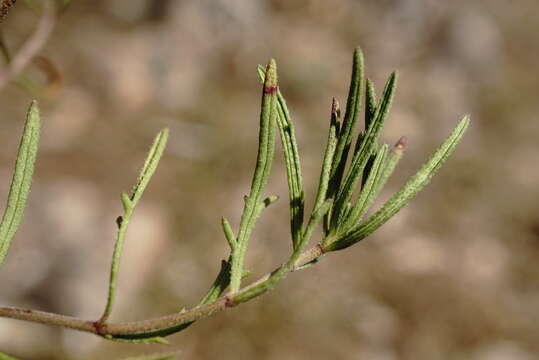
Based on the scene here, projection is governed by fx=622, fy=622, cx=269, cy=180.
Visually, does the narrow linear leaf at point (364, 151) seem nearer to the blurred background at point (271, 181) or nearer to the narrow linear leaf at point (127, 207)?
the narrow linear leaf at point (127, 207)

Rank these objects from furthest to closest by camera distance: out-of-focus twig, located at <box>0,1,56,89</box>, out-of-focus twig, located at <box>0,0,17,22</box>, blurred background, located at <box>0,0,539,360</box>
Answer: blurred background, located at <box>0,0,539,360</box> → out-of-focus twig, located at <box>0,1,56,89</box> → out-of-focus twig, located at <box>0,0,17,22</box>

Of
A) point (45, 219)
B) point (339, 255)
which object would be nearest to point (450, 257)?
point (339, 255)

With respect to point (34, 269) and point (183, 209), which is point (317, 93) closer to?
point (183, 209)

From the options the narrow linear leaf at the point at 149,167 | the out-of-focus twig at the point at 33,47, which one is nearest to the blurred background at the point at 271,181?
the out-of-focus twig at the point at 33,47

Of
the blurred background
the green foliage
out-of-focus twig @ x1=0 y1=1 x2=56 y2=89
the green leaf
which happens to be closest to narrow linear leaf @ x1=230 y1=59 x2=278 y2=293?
the green foliage

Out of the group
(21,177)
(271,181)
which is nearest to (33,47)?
(21,177)

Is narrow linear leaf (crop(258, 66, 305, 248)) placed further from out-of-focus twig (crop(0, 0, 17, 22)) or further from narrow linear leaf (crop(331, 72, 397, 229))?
out-of-focus twig (crop(0, 0, 17, 22))


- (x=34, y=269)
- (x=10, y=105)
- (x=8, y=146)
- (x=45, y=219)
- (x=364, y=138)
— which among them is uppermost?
Result: (x=10, y=105)

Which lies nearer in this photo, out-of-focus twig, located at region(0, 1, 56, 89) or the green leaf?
the green leaf
